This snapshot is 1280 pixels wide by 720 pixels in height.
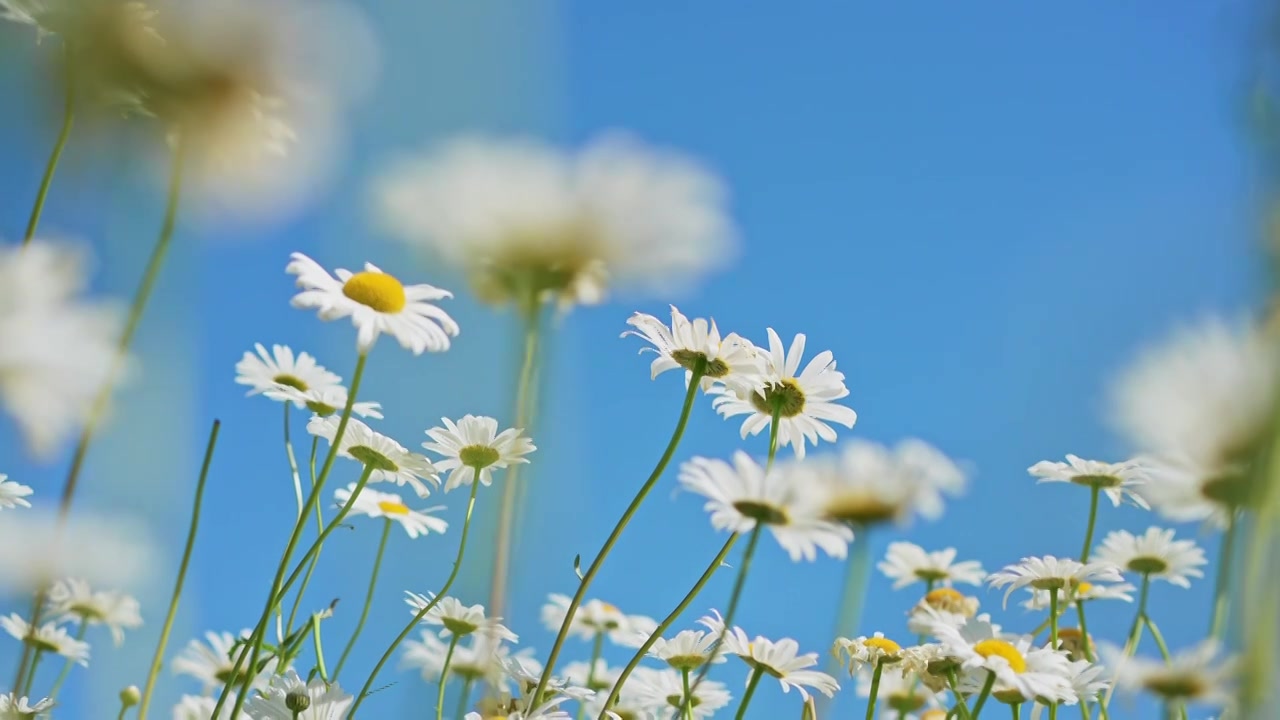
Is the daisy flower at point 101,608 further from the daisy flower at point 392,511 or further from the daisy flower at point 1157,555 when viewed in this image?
the daisy flower at point 1157,555

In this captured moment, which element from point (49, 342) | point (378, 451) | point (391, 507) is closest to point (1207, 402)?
point (49, 342)


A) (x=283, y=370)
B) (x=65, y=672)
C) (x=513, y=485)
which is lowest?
(x=65, y=672)

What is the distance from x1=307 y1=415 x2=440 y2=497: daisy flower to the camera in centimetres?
51

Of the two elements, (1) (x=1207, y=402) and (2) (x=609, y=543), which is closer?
(1) (x=1207, y=402)

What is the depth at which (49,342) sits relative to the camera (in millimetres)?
191

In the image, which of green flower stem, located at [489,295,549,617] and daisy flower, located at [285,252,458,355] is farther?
daisy flower, located at [285,252,458,355]

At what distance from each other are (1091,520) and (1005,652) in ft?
0.68

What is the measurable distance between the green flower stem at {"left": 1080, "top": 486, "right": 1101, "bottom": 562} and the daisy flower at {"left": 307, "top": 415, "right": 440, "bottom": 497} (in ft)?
1.24

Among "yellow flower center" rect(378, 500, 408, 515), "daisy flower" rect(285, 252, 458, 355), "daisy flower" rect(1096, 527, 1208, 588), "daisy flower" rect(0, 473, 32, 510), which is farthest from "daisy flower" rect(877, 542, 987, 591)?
"daisy flower" rect(0, 473, 32, 510)

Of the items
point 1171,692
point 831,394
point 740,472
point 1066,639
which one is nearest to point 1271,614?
point 1171,692

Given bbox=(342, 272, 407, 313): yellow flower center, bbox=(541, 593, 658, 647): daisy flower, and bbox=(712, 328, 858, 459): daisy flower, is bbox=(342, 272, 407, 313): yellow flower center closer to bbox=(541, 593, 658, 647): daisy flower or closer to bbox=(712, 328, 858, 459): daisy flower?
bbox=(712, 328, 858, 459): daisy flower

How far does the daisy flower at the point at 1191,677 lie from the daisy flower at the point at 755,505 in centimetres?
10

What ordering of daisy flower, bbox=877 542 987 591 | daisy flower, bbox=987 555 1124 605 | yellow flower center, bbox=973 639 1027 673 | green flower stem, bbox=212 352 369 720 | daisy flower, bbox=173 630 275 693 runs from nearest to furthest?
green flower stem, bbox=212 352 369 720 → yellow flower center, bbox=973 639 1027 673 → daisy flower, bbox=987 555 1124 605 → daisy flower, bbox=173 630 275 693 → daisy flower, bbox=877 542 987 591

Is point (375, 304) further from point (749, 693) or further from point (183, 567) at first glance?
point (749, 693)
